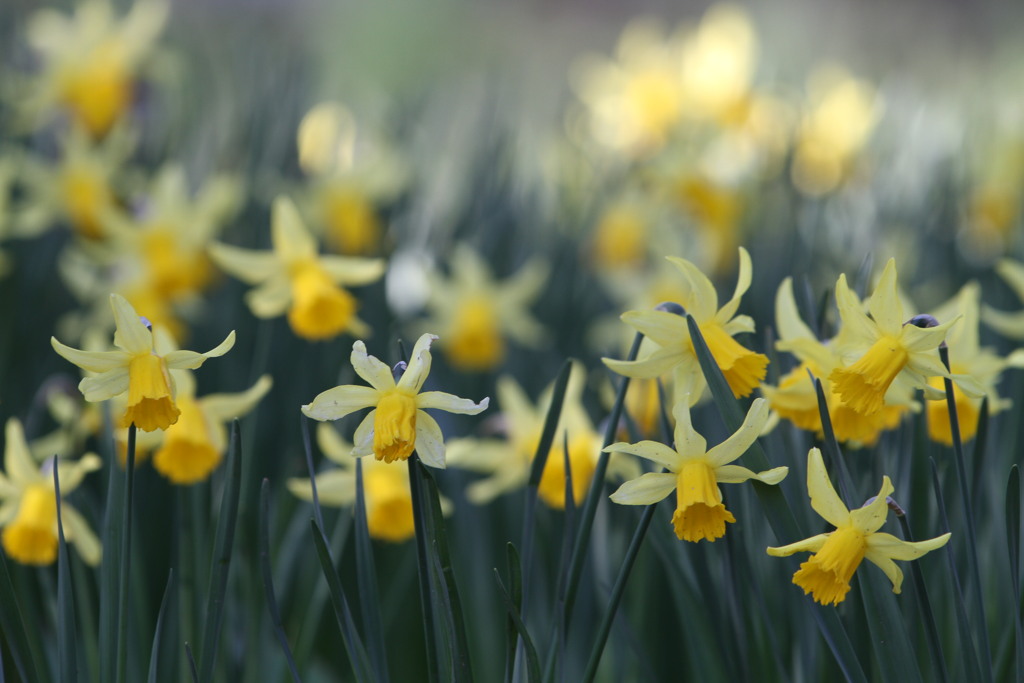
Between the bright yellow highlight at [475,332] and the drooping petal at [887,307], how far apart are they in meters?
1.43

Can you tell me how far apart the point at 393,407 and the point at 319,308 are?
62cm

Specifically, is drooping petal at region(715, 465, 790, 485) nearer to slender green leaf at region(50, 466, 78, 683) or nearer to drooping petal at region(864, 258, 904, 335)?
drooping petal at region(864, 258, 904, 335)

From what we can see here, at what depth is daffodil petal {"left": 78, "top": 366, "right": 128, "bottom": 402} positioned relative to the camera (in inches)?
42.9

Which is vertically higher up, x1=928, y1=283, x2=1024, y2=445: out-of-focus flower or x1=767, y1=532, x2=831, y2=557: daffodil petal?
x1=928, y1=283, x2=1024, y2=445: out-of-focus flower

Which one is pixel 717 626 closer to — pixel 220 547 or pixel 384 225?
pixel 220 547

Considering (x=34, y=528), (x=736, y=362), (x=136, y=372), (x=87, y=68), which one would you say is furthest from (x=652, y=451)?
(x=87, y=68)

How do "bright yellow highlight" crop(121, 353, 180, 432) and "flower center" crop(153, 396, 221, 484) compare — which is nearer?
"bright yellow highlight" crop(121, 353, 180, 432)

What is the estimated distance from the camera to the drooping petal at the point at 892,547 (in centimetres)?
96

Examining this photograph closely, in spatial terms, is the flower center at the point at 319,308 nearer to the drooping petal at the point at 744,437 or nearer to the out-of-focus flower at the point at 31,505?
the out-of-focus flower at the point at 31,505

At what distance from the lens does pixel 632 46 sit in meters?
4.05

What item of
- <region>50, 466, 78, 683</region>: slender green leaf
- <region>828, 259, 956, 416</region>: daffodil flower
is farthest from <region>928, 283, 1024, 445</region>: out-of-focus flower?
<region>50, 466, 78, 683</region>: slender green leaf

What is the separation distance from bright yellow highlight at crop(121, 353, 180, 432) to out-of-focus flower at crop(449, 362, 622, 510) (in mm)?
570

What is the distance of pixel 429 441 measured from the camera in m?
1.08

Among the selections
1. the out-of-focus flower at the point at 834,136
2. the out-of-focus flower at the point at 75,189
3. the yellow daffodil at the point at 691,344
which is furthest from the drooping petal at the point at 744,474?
the out-of-focus flower at the point at 834,136
